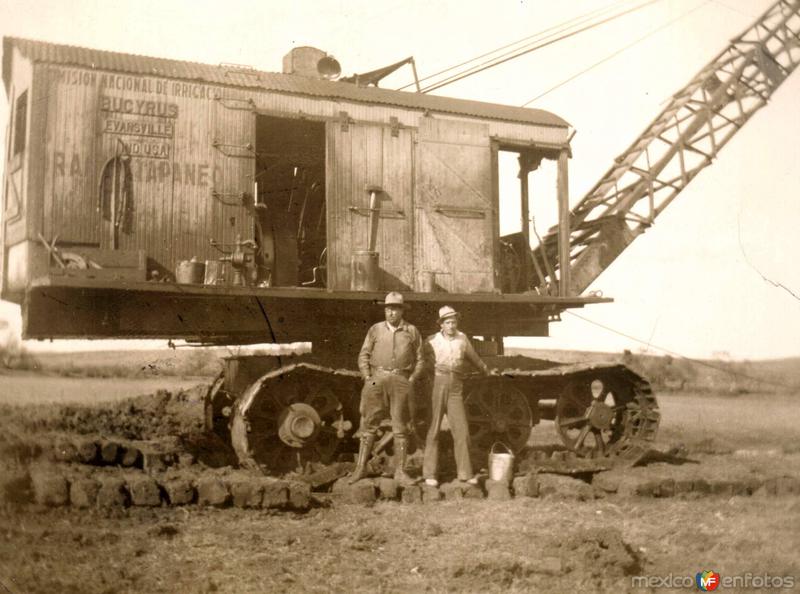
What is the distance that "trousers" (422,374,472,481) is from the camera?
28.6 feet

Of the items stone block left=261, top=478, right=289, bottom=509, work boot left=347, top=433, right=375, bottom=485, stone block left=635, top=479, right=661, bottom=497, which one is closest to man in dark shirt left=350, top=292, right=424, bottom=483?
work boot left=347, top=433, right=375, bottom=485

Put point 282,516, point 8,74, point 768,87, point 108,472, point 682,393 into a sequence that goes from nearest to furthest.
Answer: point 282,516, point 108,472, point 8,74, point 768,87, point 682,393

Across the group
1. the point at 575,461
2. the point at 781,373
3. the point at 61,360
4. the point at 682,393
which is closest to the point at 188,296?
the point at 575,461

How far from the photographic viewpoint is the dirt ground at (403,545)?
5039 mm

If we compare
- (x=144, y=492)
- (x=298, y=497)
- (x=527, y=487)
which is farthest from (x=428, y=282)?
(x=144, y=492)

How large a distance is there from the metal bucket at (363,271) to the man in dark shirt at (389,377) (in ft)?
2.10

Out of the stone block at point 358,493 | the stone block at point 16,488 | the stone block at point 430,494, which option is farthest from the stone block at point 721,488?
the stone block at point 16,488

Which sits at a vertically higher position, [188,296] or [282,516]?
[188,296]

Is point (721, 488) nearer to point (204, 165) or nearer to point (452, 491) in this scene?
point (452, 491)

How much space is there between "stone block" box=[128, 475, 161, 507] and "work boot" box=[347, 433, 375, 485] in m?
2.43

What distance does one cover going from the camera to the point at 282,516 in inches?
276

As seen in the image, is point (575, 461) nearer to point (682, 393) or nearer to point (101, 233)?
point (101, 233)

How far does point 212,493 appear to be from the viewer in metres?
7.02

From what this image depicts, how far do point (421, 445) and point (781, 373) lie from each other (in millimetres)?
22904
